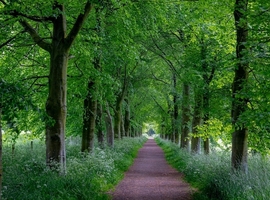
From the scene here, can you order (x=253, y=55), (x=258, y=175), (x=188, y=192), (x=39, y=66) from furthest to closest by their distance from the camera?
(x=39, y=66), (x=188, y=192), (x=258, y=175), (x=253, y=55)

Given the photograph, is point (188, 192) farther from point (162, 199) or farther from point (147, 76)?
point (147, 76)

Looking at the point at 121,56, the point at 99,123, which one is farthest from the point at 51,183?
the point at 99,123

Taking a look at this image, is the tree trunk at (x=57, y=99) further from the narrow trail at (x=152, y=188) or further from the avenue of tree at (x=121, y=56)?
the narrow trail at (x=152, y=188)

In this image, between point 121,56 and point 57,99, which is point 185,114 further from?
point 57,99

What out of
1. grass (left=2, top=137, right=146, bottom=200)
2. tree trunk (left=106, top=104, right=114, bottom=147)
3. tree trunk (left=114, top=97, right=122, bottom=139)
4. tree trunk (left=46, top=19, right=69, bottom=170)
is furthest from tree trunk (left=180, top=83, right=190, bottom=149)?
tree trunk (left=46, top=19, right=69, bottom=170)

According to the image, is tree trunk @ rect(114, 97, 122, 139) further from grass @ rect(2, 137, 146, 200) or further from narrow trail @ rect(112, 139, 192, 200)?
grass @ rect(2, 137, 146, 200)

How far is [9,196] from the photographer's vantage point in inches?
262

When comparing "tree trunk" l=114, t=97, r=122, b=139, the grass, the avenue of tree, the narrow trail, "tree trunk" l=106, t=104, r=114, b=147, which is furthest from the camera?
"tree trunk" l=114, t=97, r=122, b=139

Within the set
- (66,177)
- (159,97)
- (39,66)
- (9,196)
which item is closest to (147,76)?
(159,97)

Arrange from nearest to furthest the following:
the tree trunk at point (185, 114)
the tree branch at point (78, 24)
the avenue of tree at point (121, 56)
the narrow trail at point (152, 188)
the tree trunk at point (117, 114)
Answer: the avenue of tree at point (121, 56)
the tree branch at point (78, 24)
the narrow trail at point (152, 188)
the tree trunk at point (185, 114)
the tree trunk at point (117, 114)

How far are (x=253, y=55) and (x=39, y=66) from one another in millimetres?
10618

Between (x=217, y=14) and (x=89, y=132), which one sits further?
(x=89, y=132)

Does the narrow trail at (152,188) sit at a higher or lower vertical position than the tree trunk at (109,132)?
lower

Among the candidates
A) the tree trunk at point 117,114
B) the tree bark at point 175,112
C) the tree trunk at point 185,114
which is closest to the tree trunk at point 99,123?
the tree trunk at point 185,114
